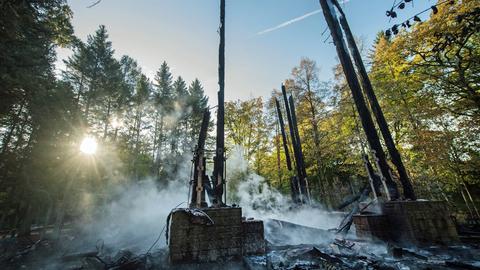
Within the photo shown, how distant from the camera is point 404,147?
12.9m

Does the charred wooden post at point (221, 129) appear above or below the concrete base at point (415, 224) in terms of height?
above

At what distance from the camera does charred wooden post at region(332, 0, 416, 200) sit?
5820 millimetres

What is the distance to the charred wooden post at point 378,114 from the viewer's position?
5.82 meters

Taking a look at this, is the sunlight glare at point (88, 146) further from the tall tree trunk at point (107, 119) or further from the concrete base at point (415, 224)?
the concrete base at point (415, 224)

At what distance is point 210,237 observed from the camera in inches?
191

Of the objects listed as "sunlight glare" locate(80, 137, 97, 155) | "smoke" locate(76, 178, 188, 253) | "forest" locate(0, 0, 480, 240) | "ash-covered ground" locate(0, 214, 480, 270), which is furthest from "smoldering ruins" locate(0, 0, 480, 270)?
"sunlight glare" locate(80, 137, 97, 155)

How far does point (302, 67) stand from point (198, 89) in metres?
17.5

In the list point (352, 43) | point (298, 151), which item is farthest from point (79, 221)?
point (352, 43)

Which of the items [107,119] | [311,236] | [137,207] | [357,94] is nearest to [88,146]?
[107,119]

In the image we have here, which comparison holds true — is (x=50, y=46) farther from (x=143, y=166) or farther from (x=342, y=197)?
(x=342, y=197)

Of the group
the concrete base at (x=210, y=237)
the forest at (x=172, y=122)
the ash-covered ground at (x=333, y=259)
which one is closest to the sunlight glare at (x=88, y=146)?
the forest at (x=172, y=122)

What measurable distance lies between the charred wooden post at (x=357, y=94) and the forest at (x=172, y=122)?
32.6 inches

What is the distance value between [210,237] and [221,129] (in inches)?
151

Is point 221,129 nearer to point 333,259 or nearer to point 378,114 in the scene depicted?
point 333,259
